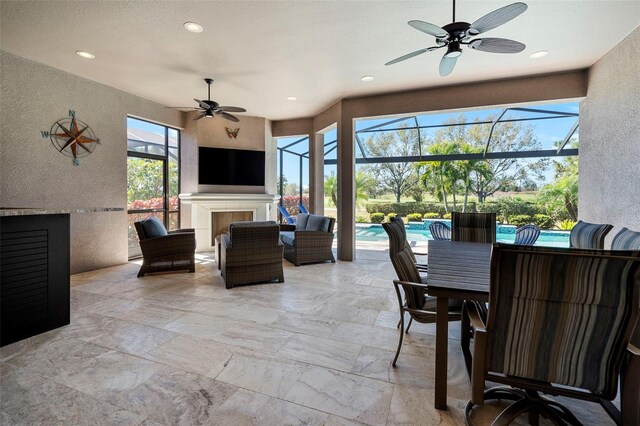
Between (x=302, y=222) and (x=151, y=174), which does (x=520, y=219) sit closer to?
(x=302, y=222)

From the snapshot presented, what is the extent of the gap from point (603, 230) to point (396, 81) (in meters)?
3.32

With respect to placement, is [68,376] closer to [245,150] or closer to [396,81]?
[396,81]

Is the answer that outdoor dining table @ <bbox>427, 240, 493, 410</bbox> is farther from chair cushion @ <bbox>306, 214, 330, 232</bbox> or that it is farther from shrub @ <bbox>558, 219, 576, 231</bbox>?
shrub @ <bbox>558, 219, 576, 231</bbox>

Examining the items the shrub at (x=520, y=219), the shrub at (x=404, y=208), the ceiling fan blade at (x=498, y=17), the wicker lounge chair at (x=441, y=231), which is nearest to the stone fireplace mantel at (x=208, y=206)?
the wicker lounge chair at (x=441, y=231)

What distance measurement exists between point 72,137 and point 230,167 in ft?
9.19

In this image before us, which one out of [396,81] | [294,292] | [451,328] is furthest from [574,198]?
[294,292]

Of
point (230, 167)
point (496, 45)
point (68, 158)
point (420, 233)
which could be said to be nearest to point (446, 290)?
point (496, 45)

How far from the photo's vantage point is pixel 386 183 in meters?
11.9

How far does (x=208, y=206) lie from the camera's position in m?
6.31

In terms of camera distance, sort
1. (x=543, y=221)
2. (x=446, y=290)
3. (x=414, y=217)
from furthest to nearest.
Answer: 1. (x=414, y=217)
2. (x=543, y=221)
3. (x=446, y=290)

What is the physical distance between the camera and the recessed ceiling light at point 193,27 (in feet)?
9.88

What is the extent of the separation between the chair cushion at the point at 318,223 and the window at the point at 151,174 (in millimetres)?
3137

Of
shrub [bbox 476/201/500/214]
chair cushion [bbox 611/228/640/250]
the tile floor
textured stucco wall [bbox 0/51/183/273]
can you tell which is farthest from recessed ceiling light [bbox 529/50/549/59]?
shrub [bbox 476/201/500/214]

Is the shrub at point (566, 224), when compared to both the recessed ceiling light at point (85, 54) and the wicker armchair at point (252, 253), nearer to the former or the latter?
the wicker armchair at point (252, 253)
